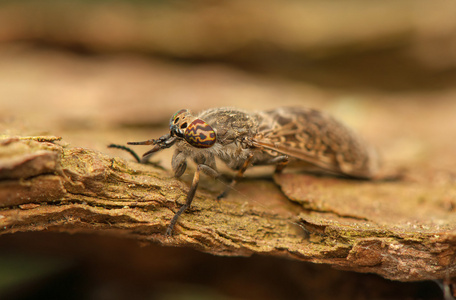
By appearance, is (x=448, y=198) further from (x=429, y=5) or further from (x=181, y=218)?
(x=429, y=5)

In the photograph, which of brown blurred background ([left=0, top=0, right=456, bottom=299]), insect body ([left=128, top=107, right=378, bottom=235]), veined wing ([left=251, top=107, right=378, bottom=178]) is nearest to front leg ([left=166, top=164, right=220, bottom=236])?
insect body ([left=128, top=107, right=378, bottom=235])

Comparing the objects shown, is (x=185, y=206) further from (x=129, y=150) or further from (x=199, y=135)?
(x=129, y=150)

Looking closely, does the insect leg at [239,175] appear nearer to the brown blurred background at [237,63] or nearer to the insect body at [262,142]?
the insect body at [262,142]

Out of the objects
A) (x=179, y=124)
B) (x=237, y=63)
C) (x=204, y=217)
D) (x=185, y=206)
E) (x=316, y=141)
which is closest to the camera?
(x=185, y=206)

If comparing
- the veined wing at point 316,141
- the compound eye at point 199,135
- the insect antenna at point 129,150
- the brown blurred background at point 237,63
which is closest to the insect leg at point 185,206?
the compound eye at point 199,135

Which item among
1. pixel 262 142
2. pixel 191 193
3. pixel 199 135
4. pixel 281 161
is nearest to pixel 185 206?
pixel 191 193

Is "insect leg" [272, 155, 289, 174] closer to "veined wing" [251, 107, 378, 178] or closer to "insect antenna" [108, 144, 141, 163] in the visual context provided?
"veined wing" [251, 107, 378, 178]

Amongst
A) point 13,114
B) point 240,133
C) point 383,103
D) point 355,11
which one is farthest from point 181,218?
point 355,11
